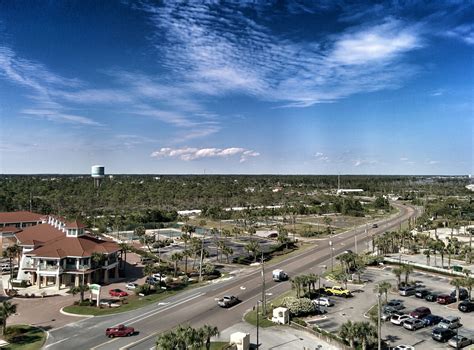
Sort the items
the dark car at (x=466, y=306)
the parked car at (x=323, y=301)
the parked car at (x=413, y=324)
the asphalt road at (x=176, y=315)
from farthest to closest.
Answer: the parked car at (x=323, y=301) < the dark car at (x=466, y=306) < the parked car at (x=413, y=324) < the asphalt road at (x=176, y=315)

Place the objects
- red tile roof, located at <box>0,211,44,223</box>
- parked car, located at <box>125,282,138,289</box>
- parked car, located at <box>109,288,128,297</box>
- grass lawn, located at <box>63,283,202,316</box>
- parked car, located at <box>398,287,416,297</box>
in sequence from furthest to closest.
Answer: red tile roof, located at <box>0,211,44,223</box> < parked car, located at <box>125,282,138,289</box> < parked car, located at <box>398,287,416,297</box> < parked car, located at <box>109,288,128,297</box> < grass lawn, located at <box>63,283,202,316</box>

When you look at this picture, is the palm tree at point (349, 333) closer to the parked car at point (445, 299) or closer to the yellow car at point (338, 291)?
the yellow car at point (338, 291)

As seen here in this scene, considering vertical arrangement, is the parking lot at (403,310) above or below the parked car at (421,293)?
below

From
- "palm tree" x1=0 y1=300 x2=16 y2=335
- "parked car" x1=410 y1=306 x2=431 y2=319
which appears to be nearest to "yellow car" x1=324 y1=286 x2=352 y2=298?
"parked car" x1=410 y1=306 x2=431 y2=319

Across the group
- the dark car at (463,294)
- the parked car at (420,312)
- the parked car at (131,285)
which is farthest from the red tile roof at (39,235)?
the dark car at (463,294)

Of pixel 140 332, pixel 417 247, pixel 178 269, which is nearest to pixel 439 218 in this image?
pixel 417 247

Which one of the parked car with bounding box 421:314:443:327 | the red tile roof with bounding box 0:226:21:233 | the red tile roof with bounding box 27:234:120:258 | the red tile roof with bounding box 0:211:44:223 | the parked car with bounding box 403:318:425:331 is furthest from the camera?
the red tile roof with bounding box 0:211:44:223

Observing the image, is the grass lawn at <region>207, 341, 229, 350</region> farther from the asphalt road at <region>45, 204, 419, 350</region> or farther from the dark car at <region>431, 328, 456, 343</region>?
the dark car at <region>431, 328, 456, 343</region>
